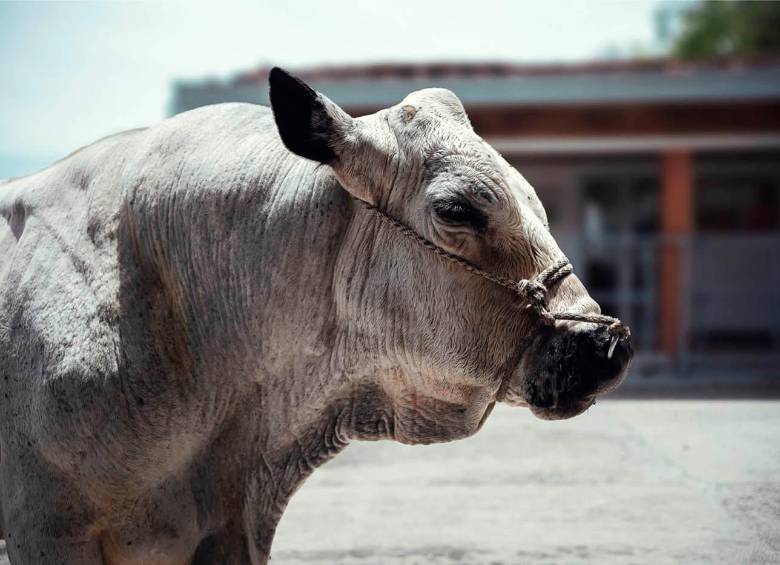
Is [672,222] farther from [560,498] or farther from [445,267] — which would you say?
[445,267]

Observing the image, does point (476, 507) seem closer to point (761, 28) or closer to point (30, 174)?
point (30, 174)

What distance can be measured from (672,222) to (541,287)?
9392 mm

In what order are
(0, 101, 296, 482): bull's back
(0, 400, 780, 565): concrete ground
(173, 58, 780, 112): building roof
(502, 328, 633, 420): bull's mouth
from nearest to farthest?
(502, 328, 633, 420): bull's mouth < (0, 101, 296, 482): bull's back < (0, 400, 780, 565): concrete ground < (173, 58, 780, 112): building roof

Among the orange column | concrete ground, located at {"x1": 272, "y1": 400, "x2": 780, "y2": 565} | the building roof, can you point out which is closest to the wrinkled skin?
concrete ground, located at {"x1": 272, "y1": 400, "x2": 780, "y2": 565}

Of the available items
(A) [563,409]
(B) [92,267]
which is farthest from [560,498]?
(B) [92,267]

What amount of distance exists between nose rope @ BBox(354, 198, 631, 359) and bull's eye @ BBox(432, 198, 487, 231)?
0.07 m

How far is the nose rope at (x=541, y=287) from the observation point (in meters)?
1.68

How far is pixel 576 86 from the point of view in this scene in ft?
31.2

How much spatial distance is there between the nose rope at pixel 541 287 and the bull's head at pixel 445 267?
1 centimetres

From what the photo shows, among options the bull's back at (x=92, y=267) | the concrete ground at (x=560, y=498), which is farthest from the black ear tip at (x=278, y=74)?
the concrete ground at (x=560, y=498)

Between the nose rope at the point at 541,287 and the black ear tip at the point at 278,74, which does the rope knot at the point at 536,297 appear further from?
the black ear tip at the point at 278,74

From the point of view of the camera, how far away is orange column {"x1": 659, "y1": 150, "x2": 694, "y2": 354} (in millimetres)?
10227

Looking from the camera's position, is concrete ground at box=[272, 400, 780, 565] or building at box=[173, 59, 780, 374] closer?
concrete ground at box=[272, 400, 780, 565]

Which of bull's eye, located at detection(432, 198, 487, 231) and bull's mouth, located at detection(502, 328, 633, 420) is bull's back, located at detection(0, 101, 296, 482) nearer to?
bull's eye, located at detection(432, 198, 487, 231)
